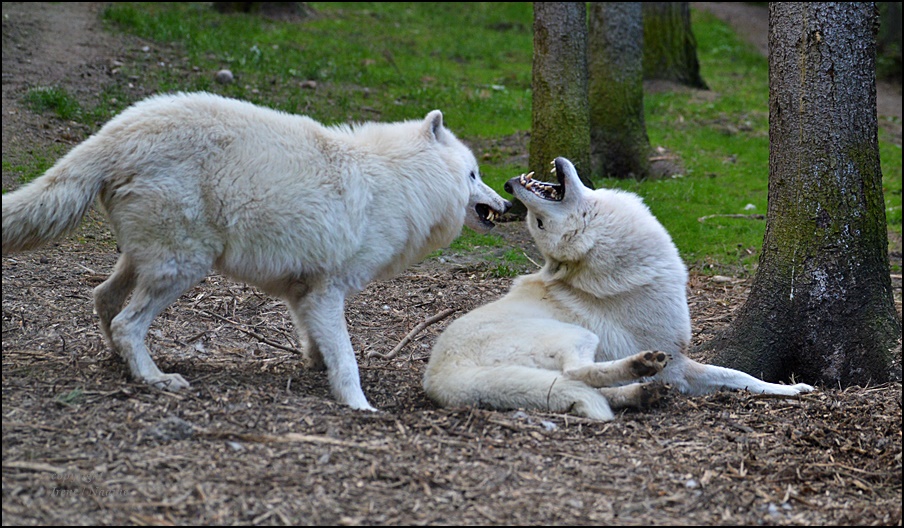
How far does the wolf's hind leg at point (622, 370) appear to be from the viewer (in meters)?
4.35

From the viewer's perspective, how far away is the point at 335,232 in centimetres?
482

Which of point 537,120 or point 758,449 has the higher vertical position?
point 537,120

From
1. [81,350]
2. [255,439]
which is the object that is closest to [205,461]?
[255,439]

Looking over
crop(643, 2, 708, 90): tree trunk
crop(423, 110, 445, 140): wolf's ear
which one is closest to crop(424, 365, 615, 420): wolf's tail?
crop(423, 110, 445, 140): wolf's ear

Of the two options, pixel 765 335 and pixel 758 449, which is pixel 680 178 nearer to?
pixel 765 335

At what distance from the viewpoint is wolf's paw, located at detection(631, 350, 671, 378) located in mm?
4320

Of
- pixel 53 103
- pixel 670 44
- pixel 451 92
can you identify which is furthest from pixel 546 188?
pixel 670 44

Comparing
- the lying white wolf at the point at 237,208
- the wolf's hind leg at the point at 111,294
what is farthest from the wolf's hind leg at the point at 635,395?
the wolf's hind leg at the point at 111,294

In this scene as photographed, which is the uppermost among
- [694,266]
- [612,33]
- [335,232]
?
[612,33]

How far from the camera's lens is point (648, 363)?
4.35 metres

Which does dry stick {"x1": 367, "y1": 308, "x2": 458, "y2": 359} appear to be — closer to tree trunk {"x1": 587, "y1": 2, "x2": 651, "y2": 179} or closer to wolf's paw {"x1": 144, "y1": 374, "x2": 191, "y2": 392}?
wolf's paw {"x1": 144, "y1": 374, "x2": 191, "y2": 392}

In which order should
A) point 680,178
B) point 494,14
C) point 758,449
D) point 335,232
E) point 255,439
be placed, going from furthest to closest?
point 494,14
point 680,178
point 335,232
point 758,449
point 255,439

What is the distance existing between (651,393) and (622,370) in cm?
32

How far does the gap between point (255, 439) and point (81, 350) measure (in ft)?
6.08
